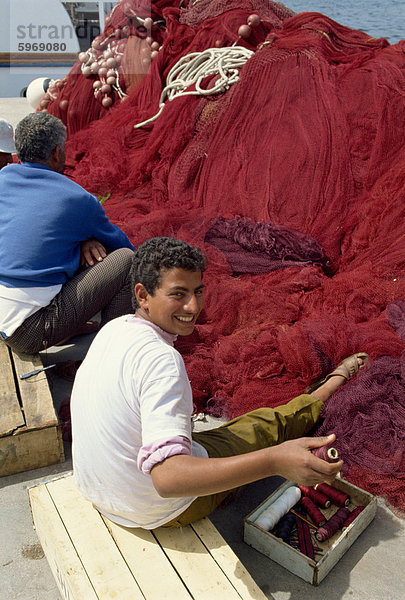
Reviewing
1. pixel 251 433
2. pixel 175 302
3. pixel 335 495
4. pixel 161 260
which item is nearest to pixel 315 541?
pixel 335 495

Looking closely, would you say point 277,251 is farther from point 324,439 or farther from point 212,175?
point 324,439

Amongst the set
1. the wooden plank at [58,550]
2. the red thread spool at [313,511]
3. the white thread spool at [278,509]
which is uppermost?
the wooden plank at [58,550]

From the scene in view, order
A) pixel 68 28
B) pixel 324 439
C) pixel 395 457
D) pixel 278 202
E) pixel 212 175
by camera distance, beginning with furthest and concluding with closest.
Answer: pixel 68 28, pixel 212 175, pixel 278 202, pixel 395 457, pixel 324 439

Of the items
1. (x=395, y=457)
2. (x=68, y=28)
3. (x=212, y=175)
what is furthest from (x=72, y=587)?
(x=68, y=28)

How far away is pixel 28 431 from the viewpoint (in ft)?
7.07

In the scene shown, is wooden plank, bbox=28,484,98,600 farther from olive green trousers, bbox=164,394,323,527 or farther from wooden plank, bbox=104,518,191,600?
olive green trousers, bbox=164,394,323,527

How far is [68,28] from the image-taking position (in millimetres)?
17250

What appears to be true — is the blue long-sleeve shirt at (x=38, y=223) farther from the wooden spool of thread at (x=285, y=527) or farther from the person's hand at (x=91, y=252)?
the wooden spool of thread at (x=285, y=527)

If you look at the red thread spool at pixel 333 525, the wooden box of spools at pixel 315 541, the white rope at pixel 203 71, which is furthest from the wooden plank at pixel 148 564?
the white rope at pixel 203 71

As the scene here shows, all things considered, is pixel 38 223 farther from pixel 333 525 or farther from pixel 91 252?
pixel 333 525

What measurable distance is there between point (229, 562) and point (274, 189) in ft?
8.50

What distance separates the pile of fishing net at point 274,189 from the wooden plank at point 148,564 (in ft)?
2.85

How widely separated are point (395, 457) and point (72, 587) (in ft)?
4.01

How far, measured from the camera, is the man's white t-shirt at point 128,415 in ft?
4.44
